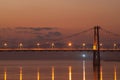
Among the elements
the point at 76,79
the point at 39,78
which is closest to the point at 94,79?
the point at 76,79

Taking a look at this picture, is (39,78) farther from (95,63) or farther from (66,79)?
(95,63)

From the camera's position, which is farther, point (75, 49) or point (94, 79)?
point (75, 49)

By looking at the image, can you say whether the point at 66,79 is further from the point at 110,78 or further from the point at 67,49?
the point at 67,49

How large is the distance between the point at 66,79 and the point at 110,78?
288 inches

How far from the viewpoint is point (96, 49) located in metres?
118

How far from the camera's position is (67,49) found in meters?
122

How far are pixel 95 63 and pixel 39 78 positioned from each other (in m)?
35.4

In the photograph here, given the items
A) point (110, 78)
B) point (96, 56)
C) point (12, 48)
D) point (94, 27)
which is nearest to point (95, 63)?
point (96, 56)

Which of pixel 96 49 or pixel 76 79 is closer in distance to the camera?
pixel 76 79

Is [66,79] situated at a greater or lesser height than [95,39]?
lesser

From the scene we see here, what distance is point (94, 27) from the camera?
125 m

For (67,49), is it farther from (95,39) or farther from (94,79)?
(94,79)

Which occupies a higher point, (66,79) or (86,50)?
(86,50)

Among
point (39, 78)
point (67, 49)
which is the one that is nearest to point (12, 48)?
point (67, 49)
